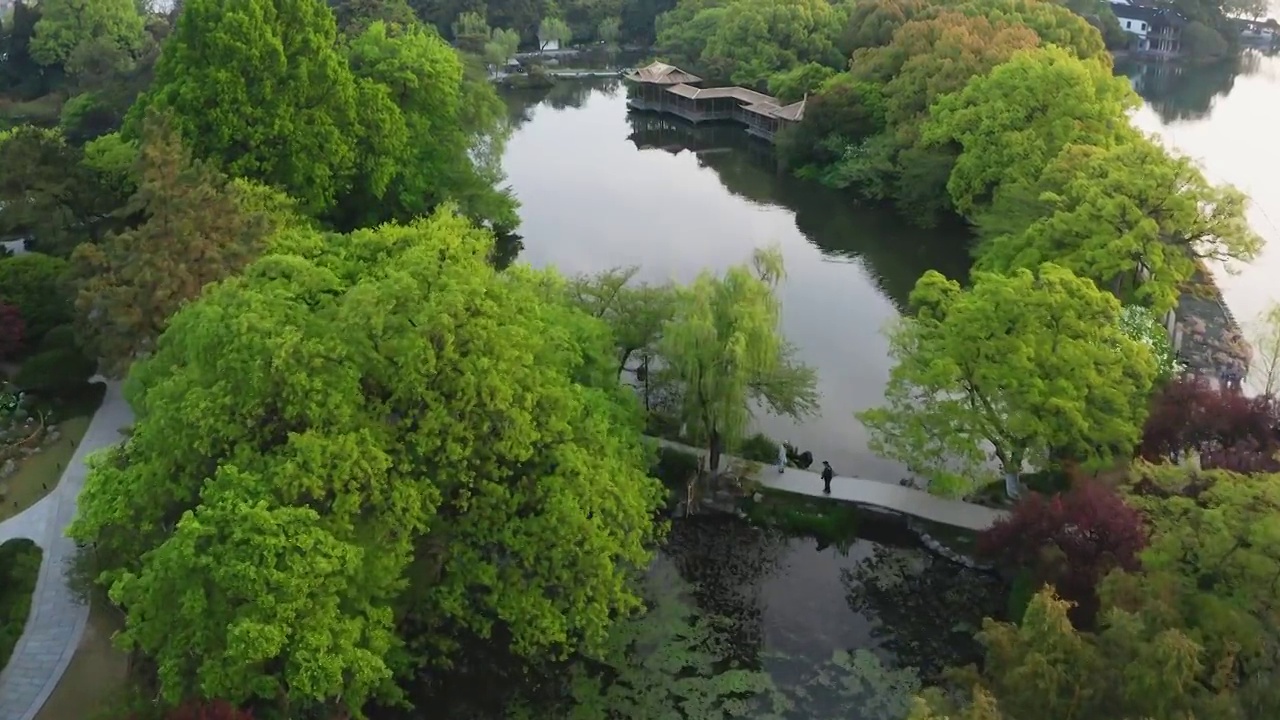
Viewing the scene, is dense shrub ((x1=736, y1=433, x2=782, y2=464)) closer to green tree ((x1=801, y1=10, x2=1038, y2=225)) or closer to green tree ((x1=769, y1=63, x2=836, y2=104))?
green tree ((x1=801, y1=10, x2=1038, y2=225))

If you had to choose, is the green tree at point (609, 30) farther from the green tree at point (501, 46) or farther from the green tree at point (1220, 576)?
Answer: the green tree at point (1220, 576)

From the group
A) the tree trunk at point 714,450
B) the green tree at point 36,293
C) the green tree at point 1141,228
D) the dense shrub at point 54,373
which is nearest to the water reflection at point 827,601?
the tree trunk at point 714,450

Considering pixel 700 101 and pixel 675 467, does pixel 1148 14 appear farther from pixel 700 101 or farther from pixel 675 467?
pixel 675 467

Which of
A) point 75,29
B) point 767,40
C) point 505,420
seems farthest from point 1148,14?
point 505,420

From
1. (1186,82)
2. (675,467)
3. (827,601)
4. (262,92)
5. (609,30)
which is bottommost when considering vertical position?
(827,601)

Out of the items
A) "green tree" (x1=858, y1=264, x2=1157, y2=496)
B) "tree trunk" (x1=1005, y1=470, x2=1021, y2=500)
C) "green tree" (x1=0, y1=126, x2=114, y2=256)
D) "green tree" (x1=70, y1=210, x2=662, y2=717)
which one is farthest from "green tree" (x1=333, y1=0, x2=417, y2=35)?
"tree trunk" (x1=1005, y1=470, x2=1021, y2=500)
